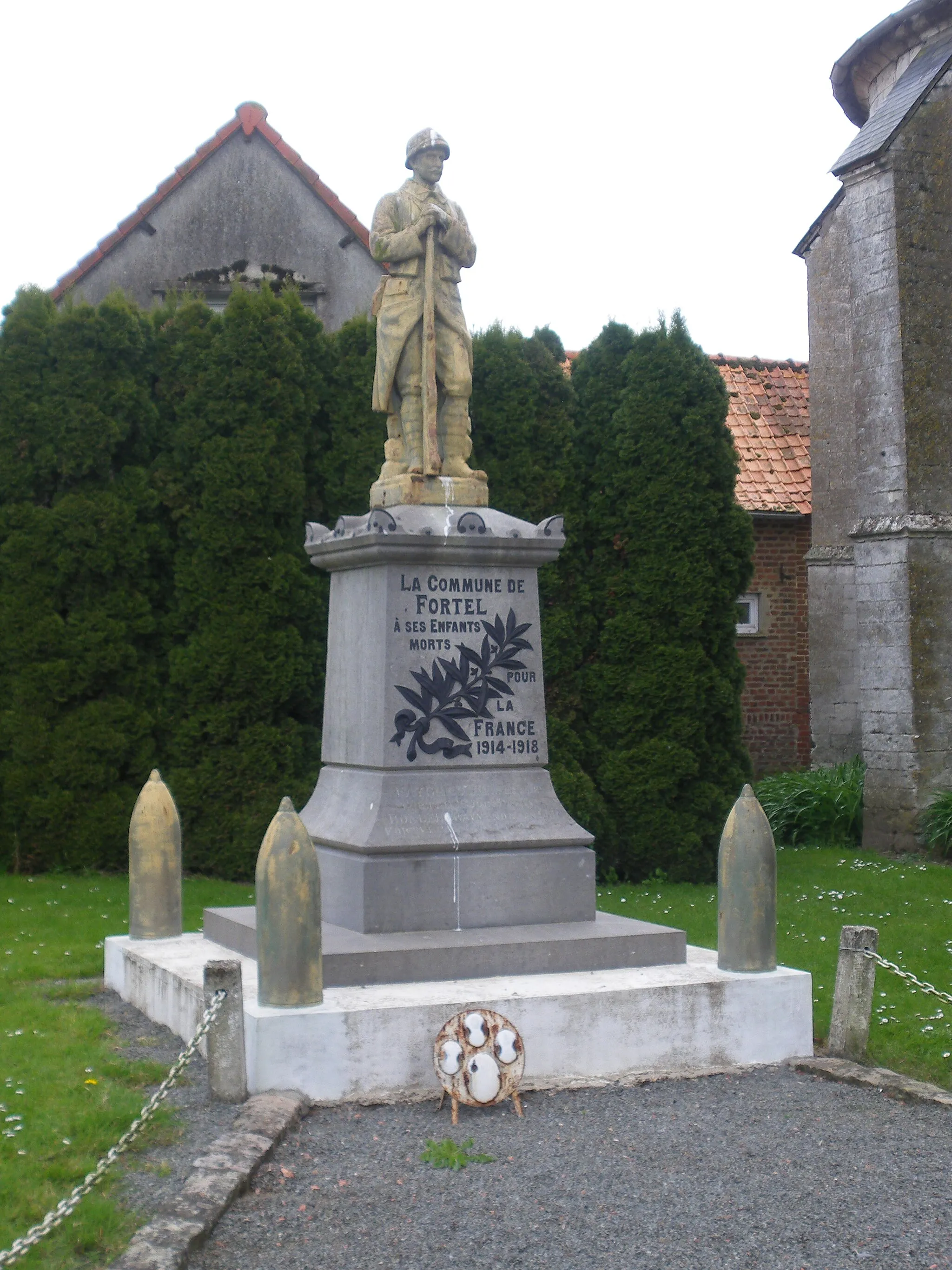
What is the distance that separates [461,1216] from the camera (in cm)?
431

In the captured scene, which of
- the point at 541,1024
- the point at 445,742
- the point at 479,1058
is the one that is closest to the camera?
the point at 479,1058

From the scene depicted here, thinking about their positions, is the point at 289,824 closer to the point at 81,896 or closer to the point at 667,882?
the point at 81,896

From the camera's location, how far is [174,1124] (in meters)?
5.00

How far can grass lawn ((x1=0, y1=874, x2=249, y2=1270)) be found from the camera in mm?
4090

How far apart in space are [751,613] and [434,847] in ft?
38.0

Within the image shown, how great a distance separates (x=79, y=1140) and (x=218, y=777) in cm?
607

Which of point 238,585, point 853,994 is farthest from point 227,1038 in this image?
point 238,585

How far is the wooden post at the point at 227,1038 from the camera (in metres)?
5.18

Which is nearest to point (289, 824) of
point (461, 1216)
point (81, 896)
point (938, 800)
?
point (461, 1216)

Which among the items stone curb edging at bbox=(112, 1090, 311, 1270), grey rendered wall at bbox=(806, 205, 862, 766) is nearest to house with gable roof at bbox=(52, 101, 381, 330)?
grey rendered wall at bbox=(806, 205, 862, 766)

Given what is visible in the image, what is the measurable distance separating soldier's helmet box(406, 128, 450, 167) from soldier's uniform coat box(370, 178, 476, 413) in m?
0.16

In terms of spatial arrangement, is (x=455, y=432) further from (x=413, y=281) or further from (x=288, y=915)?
(x=288, y=915)

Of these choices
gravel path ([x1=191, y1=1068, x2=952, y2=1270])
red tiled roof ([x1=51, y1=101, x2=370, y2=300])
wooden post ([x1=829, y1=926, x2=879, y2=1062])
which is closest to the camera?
gravel path ([x1=191, y1=1068, x2=952, y2=1270])

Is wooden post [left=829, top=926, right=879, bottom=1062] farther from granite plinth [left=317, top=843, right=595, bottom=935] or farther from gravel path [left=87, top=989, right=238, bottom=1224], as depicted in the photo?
gravel path [left=87, top=989, right=238, bottom=1224]
